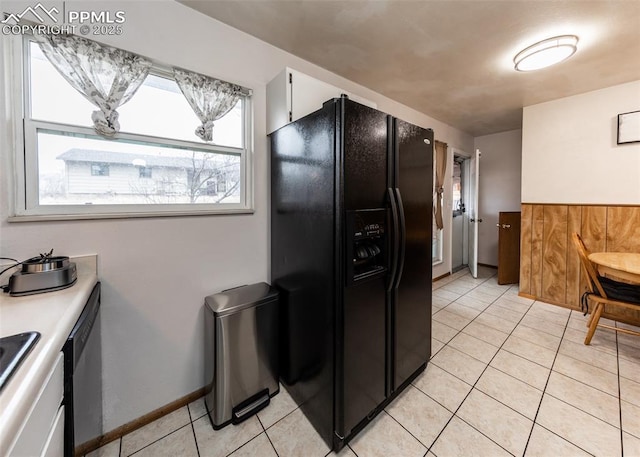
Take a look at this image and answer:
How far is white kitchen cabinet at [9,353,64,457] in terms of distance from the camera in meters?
0.54

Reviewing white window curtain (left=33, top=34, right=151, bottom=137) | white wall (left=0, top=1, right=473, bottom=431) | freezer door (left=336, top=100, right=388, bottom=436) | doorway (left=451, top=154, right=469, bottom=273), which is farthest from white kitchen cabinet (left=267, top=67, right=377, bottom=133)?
doorway (left=451, top=154, right=469, bottom=273)

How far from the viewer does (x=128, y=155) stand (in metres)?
1.47

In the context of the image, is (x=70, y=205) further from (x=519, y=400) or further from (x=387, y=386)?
(x=519, y=400)

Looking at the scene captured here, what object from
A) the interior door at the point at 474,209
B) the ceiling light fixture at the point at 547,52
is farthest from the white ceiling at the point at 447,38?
the interior door at the point at 474,209

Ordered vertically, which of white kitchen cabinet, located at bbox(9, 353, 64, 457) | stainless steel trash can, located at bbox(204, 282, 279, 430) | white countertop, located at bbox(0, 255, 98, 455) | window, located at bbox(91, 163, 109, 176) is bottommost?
stainless steel trash can, located at bbox(204, 282, 279, 430)

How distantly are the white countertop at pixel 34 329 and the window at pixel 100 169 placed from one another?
47 centimetres

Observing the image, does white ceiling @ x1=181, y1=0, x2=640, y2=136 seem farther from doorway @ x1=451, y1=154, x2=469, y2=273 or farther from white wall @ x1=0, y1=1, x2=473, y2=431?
doorway @ x1=451, y1=154, x2=469, y2=273

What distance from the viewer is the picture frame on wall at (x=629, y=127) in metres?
2.58

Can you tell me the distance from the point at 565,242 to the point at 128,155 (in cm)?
451

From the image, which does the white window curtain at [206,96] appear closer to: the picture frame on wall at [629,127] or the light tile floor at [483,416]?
the light tile floor at [483,416]

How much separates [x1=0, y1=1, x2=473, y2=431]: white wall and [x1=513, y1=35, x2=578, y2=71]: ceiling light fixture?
82.1 inches

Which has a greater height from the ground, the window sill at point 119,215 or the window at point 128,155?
the window at point 128,155

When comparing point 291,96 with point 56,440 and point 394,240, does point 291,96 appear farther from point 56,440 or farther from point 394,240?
point 56,440

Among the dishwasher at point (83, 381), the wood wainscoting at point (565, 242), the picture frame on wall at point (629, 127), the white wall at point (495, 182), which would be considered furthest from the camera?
the white wall at point (495, 182)
